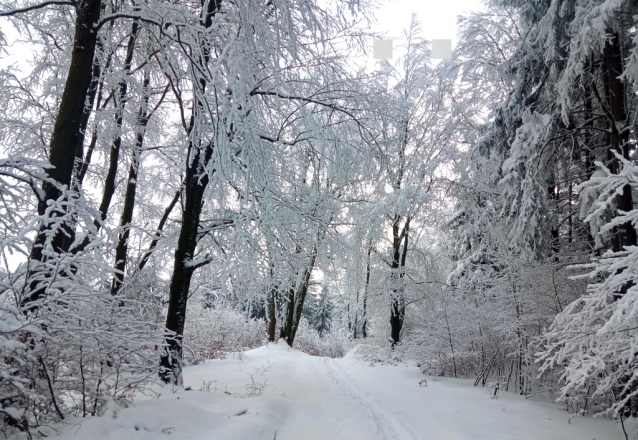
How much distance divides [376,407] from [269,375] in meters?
2.87

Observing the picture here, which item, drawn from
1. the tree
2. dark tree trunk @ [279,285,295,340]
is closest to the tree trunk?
dark tree trunk @ [279,285,295,340]

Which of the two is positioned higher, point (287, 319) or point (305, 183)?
point (305, 183)

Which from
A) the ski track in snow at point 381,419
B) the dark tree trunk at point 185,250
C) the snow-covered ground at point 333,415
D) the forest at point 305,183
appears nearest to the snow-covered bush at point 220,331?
the forest at point 305,183

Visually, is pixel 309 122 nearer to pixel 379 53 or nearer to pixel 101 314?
pixel 379 53

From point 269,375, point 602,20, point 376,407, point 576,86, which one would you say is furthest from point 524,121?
point 269,375

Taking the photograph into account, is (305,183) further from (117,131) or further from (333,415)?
(333,415)

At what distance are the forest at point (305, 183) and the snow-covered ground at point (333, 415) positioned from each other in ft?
0.95

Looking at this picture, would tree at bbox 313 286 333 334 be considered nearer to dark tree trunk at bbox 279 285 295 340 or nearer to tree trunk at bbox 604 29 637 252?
dark tree trunk at bbox 279 285 295 340

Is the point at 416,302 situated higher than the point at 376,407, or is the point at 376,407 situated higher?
the point at 416,302

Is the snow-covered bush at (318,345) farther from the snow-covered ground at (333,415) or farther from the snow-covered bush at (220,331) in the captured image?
the snow-covered ground at (333,415)

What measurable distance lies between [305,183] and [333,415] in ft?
13.2

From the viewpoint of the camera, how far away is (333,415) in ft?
16.5

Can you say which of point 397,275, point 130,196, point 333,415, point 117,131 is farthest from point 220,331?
point 333,415

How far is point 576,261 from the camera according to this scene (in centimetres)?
611
